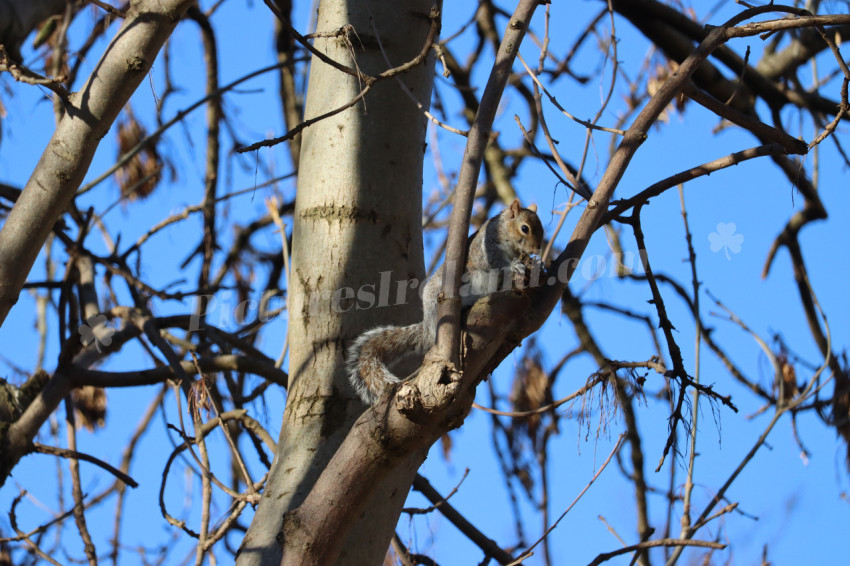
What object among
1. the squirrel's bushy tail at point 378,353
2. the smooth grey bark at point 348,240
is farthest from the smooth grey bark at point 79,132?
the squirrel's bushy tail at point 378,353

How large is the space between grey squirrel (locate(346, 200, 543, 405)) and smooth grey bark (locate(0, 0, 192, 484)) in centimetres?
58

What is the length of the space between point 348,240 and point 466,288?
670mm

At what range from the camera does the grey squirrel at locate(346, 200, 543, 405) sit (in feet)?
5.34

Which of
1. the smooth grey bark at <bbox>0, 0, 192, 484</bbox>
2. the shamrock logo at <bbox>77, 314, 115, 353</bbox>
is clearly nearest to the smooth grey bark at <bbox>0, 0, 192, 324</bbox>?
the smooth grey bark at <bbox>0, 0, 192, 484</bbox>

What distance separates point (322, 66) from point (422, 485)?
0.97 meters

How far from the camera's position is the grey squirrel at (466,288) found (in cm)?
163

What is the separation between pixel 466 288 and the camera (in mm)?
2217

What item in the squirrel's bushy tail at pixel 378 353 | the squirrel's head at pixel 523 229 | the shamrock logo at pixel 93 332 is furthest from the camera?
the squirrel's head at pixel 523 229

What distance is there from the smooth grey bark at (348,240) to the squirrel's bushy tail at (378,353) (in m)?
0.03

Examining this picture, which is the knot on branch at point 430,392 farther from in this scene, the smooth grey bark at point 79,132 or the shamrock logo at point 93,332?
the shamrock logo at point 93,332

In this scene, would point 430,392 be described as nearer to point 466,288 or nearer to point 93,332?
point 466,288

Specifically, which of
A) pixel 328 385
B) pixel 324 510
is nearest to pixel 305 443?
pixel 328 385

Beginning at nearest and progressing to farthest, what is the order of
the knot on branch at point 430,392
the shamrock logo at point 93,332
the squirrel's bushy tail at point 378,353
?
1. the knot on branch at point 430,392
2. the squirrel's bushy tail at point 378,353
3. the shamrock logo at point 93,332

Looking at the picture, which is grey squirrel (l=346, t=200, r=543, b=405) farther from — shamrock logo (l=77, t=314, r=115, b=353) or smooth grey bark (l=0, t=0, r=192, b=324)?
shamrock logo (l=77, t=314, r=115, b=353)
